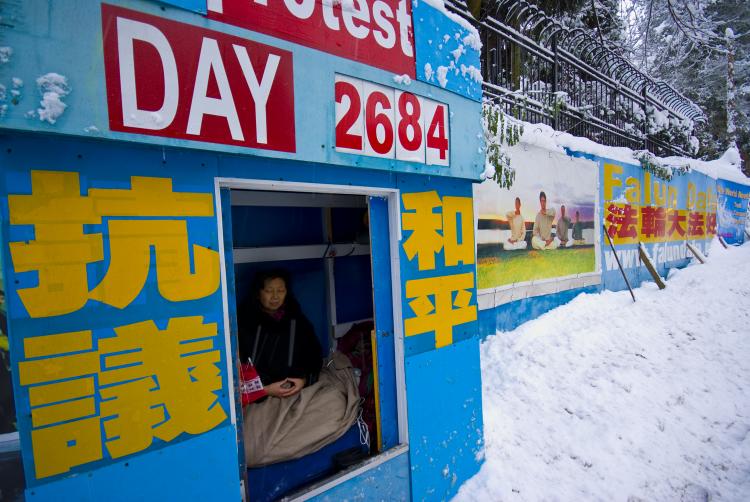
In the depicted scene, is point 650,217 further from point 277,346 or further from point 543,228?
point 277,346

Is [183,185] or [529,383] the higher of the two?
[183,185]

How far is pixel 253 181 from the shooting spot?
80.0 inches

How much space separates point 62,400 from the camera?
1.54 metres

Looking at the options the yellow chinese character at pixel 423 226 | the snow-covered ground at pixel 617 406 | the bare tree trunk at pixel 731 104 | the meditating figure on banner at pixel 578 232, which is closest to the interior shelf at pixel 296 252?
the yellow chinese character at pixel 423 226

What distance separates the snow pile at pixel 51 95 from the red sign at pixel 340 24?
0.67 metres

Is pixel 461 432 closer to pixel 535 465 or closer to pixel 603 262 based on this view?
pixel 535 465

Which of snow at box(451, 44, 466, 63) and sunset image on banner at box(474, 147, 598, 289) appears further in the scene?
sunset image on banner at box(474, 147, 598, 289)

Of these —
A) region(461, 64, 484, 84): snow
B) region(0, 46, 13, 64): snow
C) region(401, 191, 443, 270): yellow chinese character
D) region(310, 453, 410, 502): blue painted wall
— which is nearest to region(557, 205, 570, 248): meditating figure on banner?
region(461, 64, 484, 84): snow

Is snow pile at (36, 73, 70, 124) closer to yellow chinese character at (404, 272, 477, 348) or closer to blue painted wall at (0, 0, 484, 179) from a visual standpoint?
blue painted wall at (0, 0, 484, 179)

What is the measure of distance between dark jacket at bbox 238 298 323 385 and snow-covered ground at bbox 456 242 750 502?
5.04ft

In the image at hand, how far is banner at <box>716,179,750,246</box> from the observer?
12.2 metres

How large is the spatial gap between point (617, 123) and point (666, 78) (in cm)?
1260

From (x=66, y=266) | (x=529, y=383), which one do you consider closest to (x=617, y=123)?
(x=529, y=383)

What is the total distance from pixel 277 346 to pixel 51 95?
2353 millimetres
